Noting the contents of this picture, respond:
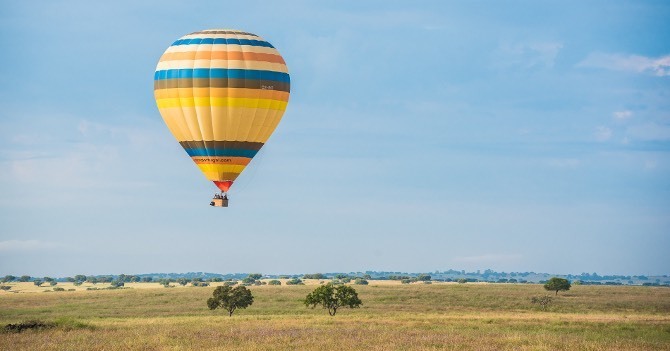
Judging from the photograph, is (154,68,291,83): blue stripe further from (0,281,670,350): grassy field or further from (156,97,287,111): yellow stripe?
(0,281,670,350): grassy field

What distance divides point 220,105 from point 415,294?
6856 centimetres

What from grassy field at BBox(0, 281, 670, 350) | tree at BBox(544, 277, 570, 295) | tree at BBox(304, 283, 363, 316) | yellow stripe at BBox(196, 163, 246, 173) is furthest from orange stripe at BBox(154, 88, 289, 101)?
tree at BBox(544, 277, 570, 295)

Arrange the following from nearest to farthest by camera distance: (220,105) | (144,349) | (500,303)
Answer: (144,349), (220,105), (500,303)

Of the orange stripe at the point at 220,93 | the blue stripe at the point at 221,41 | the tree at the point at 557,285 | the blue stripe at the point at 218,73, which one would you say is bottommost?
the tree at the point at 557,285

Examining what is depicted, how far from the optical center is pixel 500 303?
338 feet

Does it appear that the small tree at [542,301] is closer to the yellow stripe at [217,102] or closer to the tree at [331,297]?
the tree at [331,297]

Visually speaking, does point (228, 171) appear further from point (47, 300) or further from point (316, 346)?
point (47, 300)

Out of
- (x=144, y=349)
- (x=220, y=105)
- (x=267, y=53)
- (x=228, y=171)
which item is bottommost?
(x=144, y=349)

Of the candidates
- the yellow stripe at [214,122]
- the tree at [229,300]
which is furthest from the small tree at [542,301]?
the yellow stripe at [214,122]

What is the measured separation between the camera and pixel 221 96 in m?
49.9

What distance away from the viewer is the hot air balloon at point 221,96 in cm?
5003

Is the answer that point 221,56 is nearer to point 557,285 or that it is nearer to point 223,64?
point 223,64

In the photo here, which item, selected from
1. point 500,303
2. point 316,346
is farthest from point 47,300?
point 316,346

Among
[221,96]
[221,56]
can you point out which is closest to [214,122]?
[221,96]
